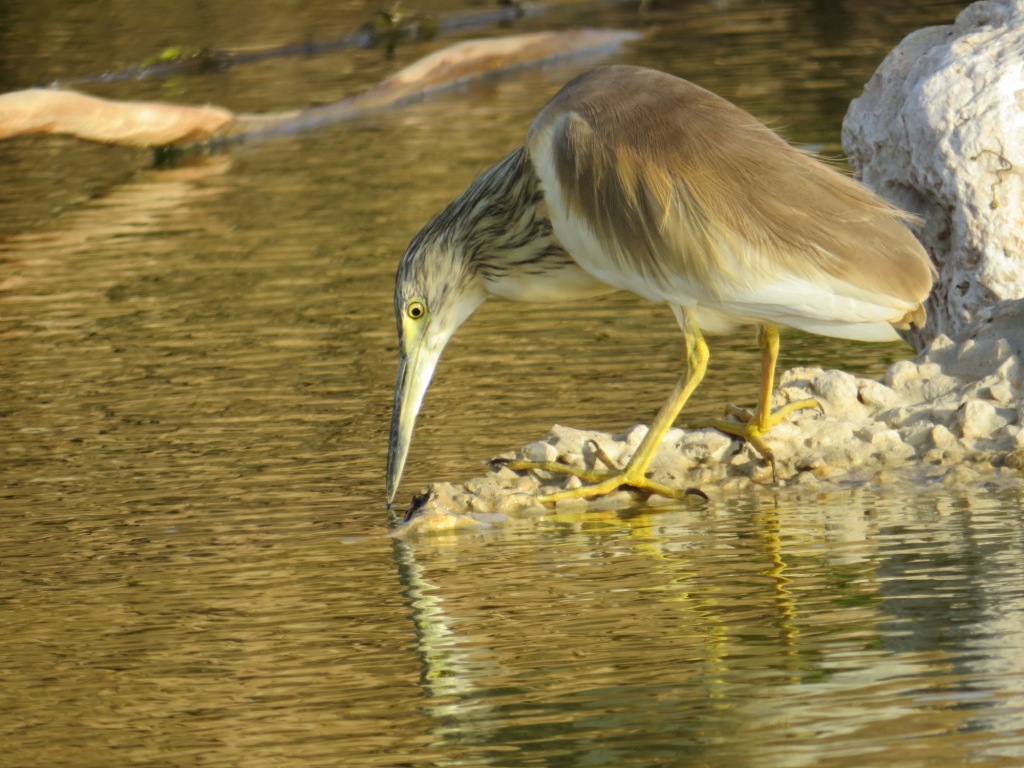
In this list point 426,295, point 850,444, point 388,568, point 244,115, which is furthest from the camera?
point 244,115

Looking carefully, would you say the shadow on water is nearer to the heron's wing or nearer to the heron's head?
the heron's wing

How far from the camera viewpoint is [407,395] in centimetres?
652

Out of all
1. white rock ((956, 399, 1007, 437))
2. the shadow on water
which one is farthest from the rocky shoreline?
A: the shadow on water

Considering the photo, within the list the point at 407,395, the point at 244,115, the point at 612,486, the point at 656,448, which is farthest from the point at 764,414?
the point at 244,115

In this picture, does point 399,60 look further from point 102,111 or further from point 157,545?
point 157,545

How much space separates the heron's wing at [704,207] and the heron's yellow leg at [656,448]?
0.18 meters

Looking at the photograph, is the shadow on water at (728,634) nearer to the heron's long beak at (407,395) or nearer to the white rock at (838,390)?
the heron's long beak at (407,395)

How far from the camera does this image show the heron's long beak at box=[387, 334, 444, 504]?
20.7 ft

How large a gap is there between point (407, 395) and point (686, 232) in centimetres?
119

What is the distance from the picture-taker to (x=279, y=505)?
20.3ft

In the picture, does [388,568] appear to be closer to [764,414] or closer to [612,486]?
[612,486]

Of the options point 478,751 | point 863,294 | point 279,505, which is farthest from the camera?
point 279,505

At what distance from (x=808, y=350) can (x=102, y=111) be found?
7407 mm

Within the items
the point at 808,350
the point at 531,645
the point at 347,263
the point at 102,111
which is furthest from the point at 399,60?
the point at 531,645
